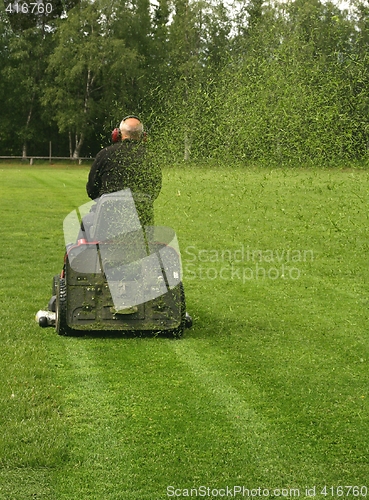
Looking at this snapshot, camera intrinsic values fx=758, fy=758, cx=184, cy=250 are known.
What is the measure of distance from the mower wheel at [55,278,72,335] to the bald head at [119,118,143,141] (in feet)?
4.50

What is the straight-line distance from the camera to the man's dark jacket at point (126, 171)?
5.99 m

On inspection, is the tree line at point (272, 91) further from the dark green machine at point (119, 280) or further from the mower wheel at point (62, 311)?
the mower wheel at point (62, 311)

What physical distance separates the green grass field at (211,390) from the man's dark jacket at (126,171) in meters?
0.18

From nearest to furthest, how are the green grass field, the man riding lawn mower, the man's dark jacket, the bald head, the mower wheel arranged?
the green grass field
the man's dark jacket
the bald head
the man riding lawn mower
the mower wheel

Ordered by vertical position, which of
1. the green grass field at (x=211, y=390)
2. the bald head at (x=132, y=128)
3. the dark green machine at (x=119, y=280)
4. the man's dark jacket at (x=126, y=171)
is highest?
the bald head at (x=132, y=128)

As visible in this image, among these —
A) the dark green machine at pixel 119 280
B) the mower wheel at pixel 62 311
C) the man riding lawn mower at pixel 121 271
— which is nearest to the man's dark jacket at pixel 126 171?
the man riding lawn mower at pixel 121 271

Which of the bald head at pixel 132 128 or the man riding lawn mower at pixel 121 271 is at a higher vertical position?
the bald head at pixel 132 128

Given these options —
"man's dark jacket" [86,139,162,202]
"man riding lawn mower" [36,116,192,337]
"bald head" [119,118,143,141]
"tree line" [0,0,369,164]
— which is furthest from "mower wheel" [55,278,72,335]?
"tree line" [0,0,369,164]

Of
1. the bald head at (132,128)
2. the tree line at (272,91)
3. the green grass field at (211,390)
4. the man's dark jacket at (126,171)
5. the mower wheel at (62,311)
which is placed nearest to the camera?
the green grass field at (211,390)

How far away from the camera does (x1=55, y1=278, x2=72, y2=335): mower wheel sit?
636cm

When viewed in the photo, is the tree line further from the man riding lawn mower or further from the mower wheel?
the mower wheel

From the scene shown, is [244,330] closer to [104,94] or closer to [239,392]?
[239,392]

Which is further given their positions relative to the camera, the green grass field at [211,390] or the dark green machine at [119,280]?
the dark green machine at [119,280]

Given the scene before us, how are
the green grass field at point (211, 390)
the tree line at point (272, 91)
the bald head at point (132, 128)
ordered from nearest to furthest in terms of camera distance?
the green grass field at point (211, 390) < the tree line at point (272, 91) < the bald head at point (132, 128)
